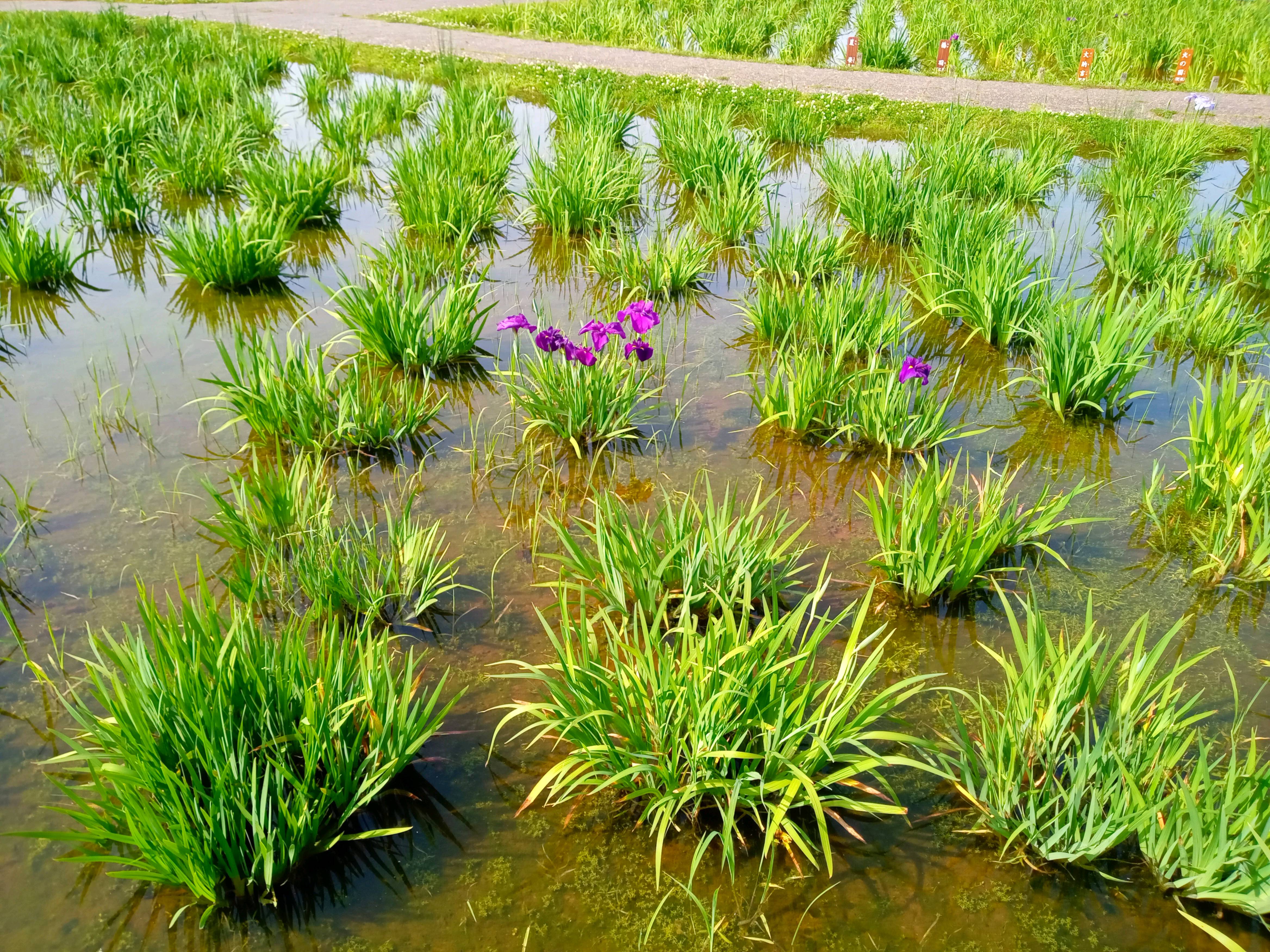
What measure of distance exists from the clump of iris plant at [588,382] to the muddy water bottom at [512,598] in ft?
0.46

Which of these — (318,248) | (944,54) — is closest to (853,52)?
(944,54)

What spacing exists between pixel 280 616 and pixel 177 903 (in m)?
0.94

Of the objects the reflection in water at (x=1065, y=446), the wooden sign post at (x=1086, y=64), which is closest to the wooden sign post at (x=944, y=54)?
the wooden sign post at (x=1086, y=64)

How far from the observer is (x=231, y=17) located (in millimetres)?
13516

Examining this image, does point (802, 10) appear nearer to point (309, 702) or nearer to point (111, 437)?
point (111, 437)

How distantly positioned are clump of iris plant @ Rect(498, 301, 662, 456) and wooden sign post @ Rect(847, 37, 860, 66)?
8681mm

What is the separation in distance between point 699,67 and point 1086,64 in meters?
4.32

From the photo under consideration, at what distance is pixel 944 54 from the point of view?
10695 millimetres

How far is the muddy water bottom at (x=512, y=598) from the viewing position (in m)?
2.00

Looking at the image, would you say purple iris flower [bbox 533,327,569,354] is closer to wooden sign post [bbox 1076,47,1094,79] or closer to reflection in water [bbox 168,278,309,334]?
reflection in water [bbox 168,278,309,334]

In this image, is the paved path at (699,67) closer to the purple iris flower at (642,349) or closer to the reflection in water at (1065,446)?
the reflection in water at (1065,446)

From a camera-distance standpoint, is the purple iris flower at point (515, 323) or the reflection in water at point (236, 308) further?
the reflection in water at point (236, 308)

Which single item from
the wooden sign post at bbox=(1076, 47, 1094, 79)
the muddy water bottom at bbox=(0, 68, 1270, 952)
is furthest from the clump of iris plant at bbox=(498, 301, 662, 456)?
the wooden sign post at bbox=(1076, 47, 1094, 79)

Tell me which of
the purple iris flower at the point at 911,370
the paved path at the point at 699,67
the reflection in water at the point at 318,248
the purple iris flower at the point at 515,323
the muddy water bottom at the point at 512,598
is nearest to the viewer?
the muddy water bottom at the point at 512,598
